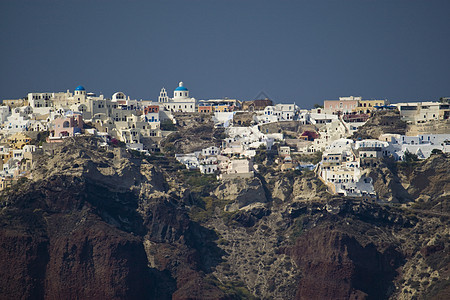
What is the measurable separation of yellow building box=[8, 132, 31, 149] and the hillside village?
97 millimetres

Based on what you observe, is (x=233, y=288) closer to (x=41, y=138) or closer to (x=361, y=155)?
(x=361, y=155)

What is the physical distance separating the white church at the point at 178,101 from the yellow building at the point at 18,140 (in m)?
21.7

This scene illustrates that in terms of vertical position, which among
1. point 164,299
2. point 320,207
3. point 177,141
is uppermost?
point 177,141

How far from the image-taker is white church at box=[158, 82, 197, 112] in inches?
5536

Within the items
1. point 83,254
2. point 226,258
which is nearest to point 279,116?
point 226,258

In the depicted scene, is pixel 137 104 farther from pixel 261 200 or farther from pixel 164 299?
pixel 164 299

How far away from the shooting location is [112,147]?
386 ft

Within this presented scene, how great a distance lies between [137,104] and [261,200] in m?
25.7

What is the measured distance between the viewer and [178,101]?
142 m

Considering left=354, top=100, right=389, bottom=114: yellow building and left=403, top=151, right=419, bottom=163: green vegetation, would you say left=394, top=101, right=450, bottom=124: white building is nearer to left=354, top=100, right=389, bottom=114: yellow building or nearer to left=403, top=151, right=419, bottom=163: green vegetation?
left=354, top=100, right=389, bottom=114: yellow building

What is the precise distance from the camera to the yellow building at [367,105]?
134 metres

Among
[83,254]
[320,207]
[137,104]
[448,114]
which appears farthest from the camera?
[137,104]

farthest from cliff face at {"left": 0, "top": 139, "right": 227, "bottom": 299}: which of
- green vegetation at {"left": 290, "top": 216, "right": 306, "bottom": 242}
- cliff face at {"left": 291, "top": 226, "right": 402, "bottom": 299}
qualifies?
cliff face at {"left": 291, "top": 226, "right": 402, "bottom": 299}

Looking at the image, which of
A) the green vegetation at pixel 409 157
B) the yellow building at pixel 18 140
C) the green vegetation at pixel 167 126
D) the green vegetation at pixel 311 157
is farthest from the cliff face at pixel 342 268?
the yellow building at pixel 18 140
